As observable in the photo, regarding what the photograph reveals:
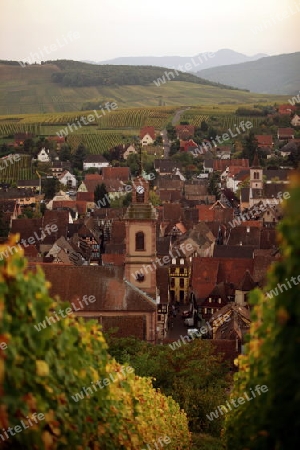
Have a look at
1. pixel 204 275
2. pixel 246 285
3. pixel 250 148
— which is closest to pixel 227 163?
pixel 250 148

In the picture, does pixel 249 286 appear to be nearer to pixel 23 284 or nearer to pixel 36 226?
pixel 36 226

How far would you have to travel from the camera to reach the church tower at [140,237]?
34.5m

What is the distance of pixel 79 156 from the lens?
121812 mm

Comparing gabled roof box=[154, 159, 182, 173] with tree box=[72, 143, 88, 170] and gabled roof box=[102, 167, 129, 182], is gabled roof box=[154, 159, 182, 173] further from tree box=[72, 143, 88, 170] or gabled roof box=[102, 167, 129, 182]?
tree box=[72, 143, 88, 170]

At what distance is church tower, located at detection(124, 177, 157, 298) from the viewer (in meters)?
34.5

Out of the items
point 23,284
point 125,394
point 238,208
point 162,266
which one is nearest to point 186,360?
point 125,394

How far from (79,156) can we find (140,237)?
88.7 meters

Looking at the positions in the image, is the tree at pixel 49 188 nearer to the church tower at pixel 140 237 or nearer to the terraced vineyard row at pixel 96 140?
the terraced vineyard row at pixel 96 140

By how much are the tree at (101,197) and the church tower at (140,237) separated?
165 feet

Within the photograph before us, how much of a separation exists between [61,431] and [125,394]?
3575 millimetres

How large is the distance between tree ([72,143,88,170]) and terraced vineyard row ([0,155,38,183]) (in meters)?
8.18

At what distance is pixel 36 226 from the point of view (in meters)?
66.2

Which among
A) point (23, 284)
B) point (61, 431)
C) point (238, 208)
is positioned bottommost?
point (238, 208)

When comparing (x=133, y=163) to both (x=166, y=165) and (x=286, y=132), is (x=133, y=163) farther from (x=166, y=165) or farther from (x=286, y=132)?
(x=286, y=132)
